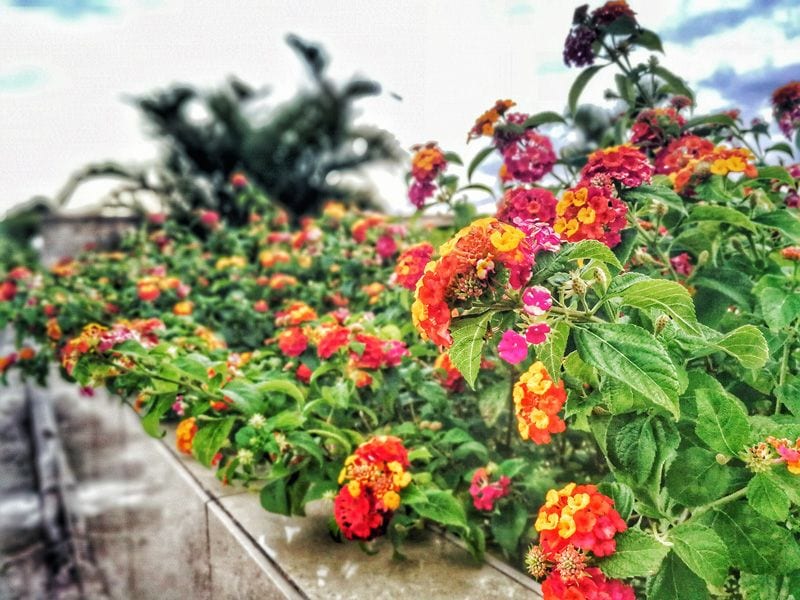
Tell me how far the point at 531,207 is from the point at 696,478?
19.3 inches

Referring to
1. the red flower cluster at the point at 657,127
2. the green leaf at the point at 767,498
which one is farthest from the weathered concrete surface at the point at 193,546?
the red flower cluster at the point at 657,127

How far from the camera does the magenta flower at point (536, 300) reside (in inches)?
27.8

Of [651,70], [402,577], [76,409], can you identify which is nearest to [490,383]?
[402,577]

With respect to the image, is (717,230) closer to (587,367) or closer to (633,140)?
(633,140)

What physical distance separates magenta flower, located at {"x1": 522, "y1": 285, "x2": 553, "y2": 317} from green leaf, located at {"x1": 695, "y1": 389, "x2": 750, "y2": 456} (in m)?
0.26

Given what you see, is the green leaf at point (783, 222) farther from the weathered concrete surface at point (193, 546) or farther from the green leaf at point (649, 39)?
the weathered concrete surface at point (193, 546)

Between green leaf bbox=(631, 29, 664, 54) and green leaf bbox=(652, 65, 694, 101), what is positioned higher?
green leaf bbox=(631, 29, 664, 54)

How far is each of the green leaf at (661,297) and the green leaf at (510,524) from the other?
592 mm

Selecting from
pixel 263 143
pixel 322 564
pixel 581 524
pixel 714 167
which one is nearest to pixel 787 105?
pixel 714 167

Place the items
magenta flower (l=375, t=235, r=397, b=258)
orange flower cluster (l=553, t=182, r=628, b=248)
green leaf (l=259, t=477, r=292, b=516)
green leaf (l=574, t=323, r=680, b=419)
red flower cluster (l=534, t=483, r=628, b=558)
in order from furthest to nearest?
1. magenta flower (l=375, t=235, r=397, b=258)
2. green leaf (l=259, t=477, r=292, b=516)
3. orange flower cluster (l=553, t=182, r=628, b=248)
4. red flower cluster (l=534, t=483, r=628, b=558)
5. green leaf (l=574, t=323, r=680, b=419)

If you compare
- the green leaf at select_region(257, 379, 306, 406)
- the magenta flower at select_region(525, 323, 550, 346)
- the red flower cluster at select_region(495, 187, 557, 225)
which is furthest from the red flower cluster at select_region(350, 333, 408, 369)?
the magenta flower at select_region(525, 323, 550, 346)

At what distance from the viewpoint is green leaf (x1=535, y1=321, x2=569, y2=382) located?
782 mm

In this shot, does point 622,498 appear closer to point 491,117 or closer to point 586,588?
point 586,588

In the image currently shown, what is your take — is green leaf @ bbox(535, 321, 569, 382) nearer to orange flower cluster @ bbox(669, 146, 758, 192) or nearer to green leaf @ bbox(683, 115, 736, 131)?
orange flower cluster @ bbox(669, 146, 758, 192)
